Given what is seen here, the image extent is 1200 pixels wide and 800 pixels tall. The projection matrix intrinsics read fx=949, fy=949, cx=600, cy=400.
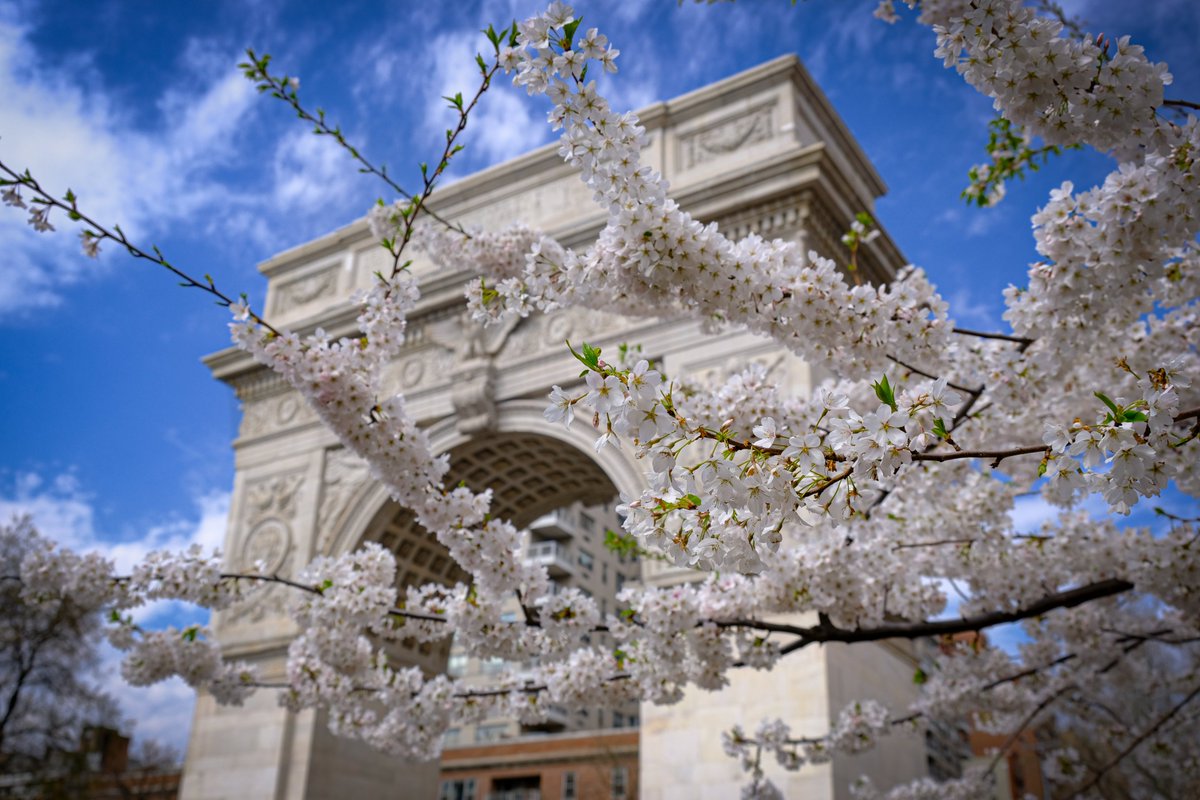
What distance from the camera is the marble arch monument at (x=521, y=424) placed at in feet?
39.7

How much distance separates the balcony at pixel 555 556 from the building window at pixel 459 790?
9188 mm

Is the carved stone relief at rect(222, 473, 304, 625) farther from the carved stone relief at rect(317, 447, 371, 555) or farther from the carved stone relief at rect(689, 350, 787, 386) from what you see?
the carved stone relief at rect(689, 350, 787, 386)

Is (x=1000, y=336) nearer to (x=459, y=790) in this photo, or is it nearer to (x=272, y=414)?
(x=272, y=414)

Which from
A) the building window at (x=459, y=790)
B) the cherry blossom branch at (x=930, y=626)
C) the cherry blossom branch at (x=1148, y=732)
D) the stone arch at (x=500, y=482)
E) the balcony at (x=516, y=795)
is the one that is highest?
the building window at (x=459, y=790)

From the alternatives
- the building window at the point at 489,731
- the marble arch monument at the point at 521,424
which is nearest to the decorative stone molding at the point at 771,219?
the marble arch monument at the point at 521,424

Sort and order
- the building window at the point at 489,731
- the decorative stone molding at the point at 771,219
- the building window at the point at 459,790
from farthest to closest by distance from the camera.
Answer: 1. the building window at the point at 489,731
2. the building window at the point at 459,790
3. the decorative stone molding at the point at 771,219

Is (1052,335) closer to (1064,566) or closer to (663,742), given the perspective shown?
(1064,566)

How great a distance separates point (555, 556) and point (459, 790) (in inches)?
404

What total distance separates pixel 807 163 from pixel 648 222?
34.9 feet

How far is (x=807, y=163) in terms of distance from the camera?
13484 millimetres

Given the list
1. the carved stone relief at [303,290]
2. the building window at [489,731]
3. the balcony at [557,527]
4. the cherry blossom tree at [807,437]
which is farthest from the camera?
the balcony at [557,527]

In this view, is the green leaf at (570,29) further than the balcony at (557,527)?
No

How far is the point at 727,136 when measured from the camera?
50.4 ft

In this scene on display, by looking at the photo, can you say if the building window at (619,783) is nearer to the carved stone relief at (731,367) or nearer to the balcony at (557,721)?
the balcony at (557,721)
